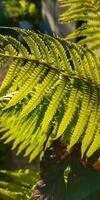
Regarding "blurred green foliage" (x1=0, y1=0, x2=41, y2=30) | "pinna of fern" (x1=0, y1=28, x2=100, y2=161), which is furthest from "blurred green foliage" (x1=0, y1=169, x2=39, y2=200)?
"blurred green foliage" (x1=0, y1=0, x2=41, y2=30)

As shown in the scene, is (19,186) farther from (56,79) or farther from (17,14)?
(17,14)

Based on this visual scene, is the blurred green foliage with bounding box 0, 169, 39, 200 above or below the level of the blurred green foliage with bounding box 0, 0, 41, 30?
above

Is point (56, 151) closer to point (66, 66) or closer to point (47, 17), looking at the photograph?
point (66, 66)

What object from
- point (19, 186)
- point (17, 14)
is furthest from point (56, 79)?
point (17, 14)

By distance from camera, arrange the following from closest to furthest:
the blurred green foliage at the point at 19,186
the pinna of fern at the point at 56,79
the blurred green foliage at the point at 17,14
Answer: the pinna of fern at the point at 56,79
the blurred green foliage at the point at 19,186
the blurred green foliage at the point at 17,14

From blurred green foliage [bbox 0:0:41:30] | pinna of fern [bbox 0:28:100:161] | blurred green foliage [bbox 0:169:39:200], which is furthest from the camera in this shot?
blurred green foliage [bbox 0:0:41:30]

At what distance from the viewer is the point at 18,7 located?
10.3 metres

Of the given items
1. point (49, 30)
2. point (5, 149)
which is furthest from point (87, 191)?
point (49, 30)

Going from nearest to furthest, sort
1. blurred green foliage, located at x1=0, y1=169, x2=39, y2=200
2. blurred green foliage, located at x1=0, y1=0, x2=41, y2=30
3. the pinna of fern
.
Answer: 1. the pinna of fern
2. blurred green foliage, located at x1=0, y1=169, x2=39, y2=200
3. blurred green foliage, located at x1=0, y1=0, x2=41, y2=30

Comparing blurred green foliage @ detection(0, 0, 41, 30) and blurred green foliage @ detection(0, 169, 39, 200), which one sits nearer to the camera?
blurred green foliage @ detection(0, 169, 39, 200)

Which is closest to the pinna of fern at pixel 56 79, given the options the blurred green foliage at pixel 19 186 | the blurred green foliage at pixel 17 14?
the blurred green foliage at pixel 19 186

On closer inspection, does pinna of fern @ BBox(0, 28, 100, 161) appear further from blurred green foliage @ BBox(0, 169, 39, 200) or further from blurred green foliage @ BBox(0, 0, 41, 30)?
blurred green foliage @ BBox(0, 0, 41, 30)

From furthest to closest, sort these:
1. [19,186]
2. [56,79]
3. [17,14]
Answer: [17,14] → [19,186] → [56,79]

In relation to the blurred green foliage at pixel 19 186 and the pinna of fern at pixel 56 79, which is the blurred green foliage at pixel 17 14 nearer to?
the blurred green foliage at pixel 19 186
